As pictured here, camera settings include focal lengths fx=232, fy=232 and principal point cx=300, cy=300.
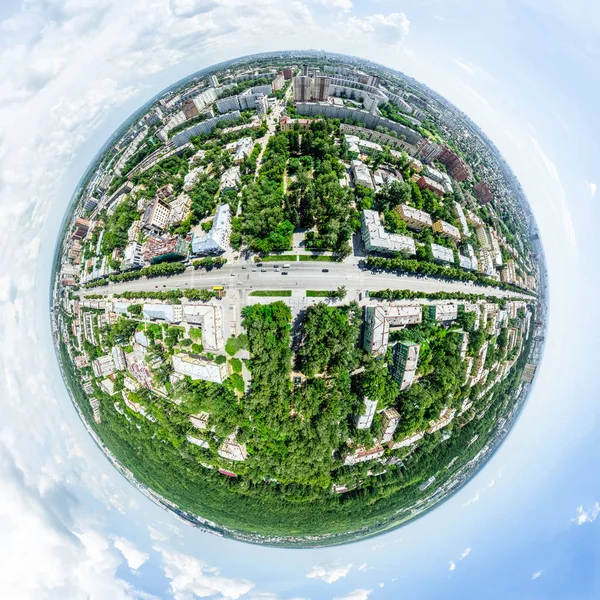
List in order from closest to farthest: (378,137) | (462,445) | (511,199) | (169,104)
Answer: (462,445) < (378,137) < (511,199) < (169,104)

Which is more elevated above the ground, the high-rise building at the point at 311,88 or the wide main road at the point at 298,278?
the high-rise building at the point at 311,88

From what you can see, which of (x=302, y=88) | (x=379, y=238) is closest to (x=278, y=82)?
(x=302, y=88)

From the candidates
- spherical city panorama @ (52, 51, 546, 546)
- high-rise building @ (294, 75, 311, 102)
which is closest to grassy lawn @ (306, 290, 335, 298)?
spherical city panorama @ (52, 51, 546, 546)

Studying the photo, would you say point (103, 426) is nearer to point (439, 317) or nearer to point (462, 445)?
point (439, 317)

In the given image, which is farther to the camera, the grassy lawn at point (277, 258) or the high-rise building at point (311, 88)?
the high-rise building at point (311, 88)

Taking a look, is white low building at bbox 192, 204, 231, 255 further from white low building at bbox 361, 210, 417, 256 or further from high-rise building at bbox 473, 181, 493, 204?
high-rise building at bbox 473, 181, 493, 204

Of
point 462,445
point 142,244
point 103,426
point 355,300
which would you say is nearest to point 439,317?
point 355,300

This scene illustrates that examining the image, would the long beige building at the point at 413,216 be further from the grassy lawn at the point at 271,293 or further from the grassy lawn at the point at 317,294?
the grassy lawn at the point at 271,293

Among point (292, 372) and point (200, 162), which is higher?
point (200, 162)

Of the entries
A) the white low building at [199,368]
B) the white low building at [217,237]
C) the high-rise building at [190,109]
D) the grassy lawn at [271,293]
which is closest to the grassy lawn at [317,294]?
the grassy lawn at [271,293]
